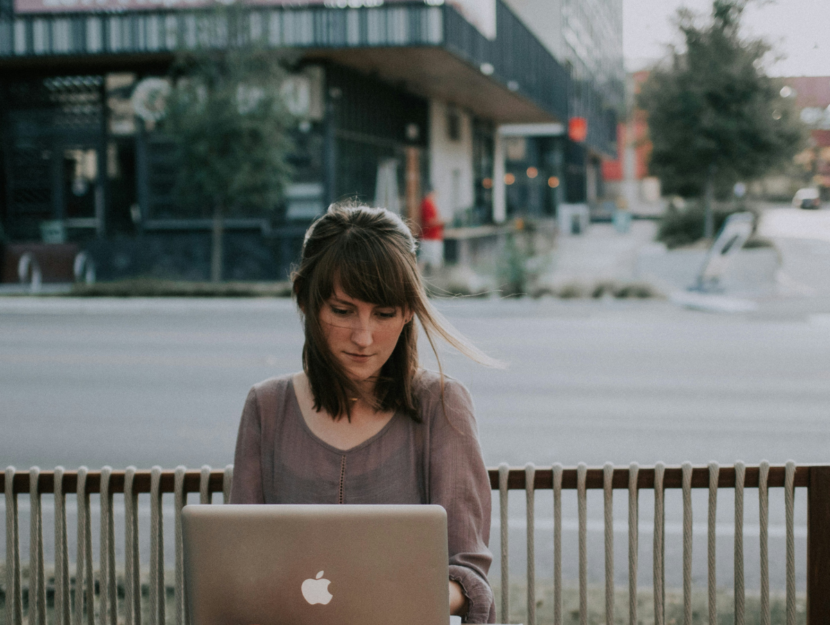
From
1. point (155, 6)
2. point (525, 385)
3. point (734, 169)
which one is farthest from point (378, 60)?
point (525, 385)

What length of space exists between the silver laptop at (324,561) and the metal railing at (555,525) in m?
1.21

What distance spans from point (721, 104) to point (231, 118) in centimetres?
1242

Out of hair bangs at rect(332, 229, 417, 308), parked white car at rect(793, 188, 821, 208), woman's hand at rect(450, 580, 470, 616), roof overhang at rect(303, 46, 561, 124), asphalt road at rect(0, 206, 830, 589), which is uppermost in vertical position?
roof overhang at rect(303, 46, 561, 124)

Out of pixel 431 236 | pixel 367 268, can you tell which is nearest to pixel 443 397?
pixel 367 268

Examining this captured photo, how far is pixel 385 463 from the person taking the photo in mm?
2283

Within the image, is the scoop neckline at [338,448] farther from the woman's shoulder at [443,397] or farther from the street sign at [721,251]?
the street sign at [721,251]

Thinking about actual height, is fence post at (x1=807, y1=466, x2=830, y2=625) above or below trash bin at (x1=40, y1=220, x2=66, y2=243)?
below

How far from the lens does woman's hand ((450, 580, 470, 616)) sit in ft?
6.89

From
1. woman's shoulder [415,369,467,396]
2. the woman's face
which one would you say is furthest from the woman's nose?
woman's shoulder [415,369,467,396]

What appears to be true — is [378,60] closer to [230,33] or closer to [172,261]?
[230,33]

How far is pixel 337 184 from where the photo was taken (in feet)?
67.5

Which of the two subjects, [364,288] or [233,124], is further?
[233,124]

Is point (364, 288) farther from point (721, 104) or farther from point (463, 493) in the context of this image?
point (721, 104)

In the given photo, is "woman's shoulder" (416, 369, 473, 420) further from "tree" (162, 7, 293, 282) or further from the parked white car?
the parked white car
